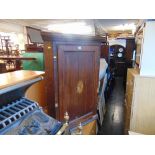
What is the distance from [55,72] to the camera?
1239 millimetres

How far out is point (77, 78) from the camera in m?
1.45

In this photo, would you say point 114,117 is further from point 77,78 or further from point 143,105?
point 77,78

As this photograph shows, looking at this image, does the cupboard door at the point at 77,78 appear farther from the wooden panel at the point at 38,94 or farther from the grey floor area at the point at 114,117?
the grey floor area at the point at 114,117

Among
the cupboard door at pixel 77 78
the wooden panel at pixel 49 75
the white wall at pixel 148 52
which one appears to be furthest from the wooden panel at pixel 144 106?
the wooden panel at pixel 49 75

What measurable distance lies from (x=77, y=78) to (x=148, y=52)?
1081 millimetres

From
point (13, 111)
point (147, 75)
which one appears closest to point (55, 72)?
point (13, 111)

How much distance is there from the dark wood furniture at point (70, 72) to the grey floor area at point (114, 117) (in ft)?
3.61

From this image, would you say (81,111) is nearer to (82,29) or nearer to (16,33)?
(82,29)

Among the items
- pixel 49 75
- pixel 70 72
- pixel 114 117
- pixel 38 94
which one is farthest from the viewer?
pixel 114 117

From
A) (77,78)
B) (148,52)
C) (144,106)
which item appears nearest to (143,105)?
(144,106)

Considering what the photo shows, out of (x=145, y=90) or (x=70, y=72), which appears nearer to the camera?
(x=70, y=72)

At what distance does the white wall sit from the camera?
6.02 feet

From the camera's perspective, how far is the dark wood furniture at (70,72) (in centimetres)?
121
